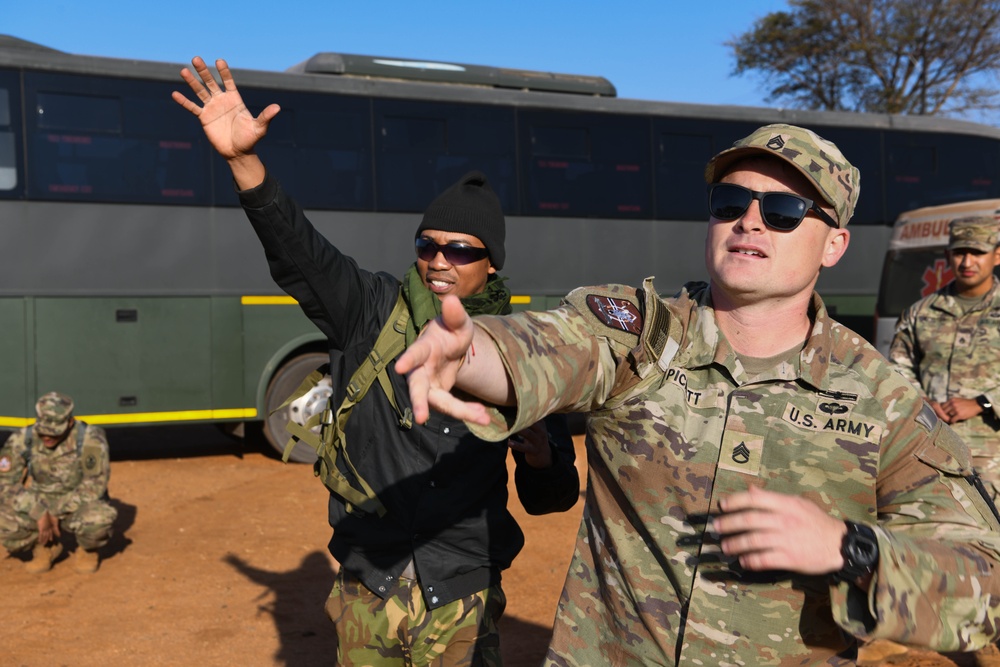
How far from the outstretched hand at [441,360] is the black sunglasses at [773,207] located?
748mm

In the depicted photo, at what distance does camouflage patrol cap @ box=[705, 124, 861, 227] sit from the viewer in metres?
1.95

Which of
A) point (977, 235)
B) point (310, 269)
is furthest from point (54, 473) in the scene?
point (977, 235)

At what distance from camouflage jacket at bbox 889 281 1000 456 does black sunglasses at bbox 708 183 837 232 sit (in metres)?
3.70

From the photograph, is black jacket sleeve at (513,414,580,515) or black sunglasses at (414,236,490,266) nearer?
black jacket sleeve at (513,414,580,515)

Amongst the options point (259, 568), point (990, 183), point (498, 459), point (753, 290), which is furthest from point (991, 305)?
point (990, 183)

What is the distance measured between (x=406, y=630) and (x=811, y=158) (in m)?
1.78

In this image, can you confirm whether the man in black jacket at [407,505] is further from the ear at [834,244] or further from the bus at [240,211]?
the bus at [240,211]

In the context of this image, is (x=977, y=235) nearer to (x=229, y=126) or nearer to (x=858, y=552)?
(x=229, y=126)

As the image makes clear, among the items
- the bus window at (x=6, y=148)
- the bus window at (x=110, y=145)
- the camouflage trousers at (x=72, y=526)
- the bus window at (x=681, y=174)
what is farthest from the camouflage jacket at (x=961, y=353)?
the bus window at (x=6, y=148)

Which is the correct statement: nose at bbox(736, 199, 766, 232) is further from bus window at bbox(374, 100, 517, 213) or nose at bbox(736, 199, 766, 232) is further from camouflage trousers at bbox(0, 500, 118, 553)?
bus window at bbox(374, 100, 517, 213)

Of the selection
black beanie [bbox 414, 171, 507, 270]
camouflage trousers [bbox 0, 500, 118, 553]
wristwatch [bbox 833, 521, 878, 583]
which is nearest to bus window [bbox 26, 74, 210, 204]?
camouflage trousers [bbox 0, 500, 118, 553]

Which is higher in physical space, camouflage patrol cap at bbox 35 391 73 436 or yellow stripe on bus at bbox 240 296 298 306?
yellow stripe on bus at bbox 240 296 298 306

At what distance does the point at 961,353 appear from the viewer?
5.41m

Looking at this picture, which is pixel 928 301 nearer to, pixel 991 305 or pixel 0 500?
pixel 991 305
